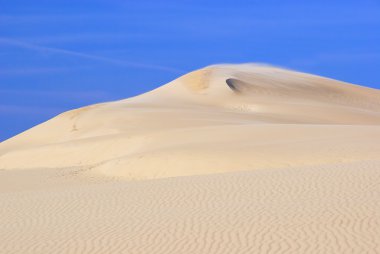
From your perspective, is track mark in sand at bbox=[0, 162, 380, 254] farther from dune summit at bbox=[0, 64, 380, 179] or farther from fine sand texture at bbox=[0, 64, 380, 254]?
dune summit at bbox=[0, 64, 380, 179]

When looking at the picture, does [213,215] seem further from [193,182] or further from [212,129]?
[212,129]

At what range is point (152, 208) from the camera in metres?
14.5

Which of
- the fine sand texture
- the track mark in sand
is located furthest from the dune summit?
the track mark in sand

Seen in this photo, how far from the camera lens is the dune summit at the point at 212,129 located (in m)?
23.3

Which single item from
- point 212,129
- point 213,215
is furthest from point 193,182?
point 212,129

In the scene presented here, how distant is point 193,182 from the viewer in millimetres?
17578

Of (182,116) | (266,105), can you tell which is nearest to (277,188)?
(182,116)

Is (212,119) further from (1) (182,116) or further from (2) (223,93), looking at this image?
(2) (223,93)

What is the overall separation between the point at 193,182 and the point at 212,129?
40.5 feet

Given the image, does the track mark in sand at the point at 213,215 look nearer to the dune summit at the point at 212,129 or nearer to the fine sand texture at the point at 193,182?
the fine sand texture at the point at 193,182

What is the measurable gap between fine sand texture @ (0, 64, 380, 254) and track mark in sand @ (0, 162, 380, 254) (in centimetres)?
3

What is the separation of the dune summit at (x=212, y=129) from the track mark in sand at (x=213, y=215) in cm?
486

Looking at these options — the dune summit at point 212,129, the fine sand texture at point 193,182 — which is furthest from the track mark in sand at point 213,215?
the dune summit at point 212,129

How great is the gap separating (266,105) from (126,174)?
79.8 feet
